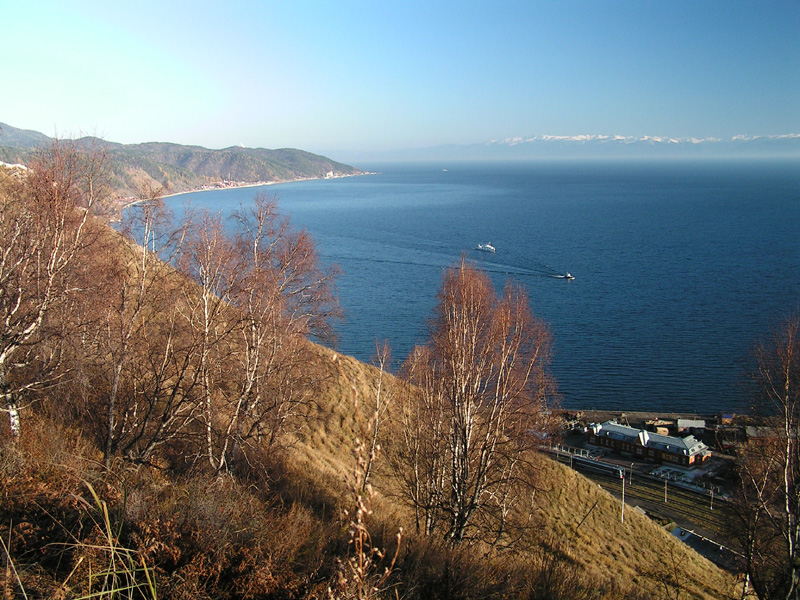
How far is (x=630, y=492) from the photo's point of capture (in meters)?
27.7

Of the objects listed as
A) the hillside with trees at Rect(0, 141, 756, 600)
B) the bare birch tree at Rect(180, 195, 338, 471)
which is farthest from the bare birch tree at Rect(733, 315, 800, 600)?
the bare birch tree at Rect(180, 195, 338, 471)

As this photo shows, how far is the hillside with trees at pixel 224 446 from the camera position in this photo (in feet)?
12.6

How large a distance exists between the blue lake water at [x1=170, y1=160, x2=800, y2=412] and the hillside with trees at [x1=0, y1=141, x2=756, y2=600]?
4.53m

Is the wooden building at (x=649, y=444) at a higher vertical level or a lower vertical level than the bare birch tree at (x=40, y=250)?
lower

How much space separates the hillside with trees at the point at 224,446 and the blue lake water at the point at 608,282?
14.9ft

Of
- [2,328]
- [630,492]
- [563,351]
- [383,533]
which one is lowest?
[630,492]

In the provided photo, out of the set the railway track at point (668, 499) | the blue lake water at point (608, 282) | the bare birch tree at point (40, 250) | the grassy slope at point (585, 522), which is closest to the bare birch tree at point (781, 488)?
the grassy slope at point (585, 522)

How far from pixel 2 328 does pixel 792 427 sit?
15787mm

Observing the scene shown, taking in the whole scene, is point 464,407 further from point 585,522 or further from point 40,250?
point 585,522

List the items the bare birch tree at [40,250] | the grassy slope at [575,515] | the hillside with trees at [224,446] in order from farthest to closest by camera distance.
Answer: the grassy slope at [575,515], the bare birch tree at [40,250], the hillside with trees at [224,446]

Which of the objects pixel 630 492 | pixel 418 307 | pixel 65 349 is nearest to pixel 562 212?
pixel 418 307

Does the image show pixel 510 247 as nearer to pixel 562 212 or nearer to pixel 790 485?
pixel 562 212

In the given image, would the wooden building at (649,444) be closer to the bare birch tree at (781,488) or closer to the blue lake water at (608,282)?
the blue lake water at (608,282)

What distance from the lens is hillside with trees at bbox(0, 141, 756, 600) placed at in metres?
3.85
